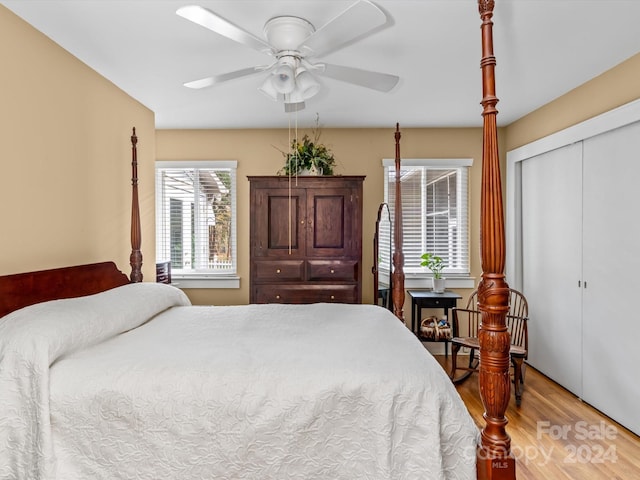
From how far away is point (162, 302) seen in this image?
103 inches

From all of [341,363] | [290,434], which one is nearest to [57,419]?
[290,434]

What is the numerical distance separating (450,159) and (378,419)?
367 cm

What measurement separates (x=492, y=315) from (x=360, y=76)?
1.54m

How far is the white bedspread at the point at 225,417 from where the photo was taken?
150 centimetres

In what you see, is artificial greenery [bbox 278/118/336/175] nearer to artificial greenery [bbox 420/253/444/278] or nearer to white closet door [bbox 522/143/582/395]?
artificial greenery [bbox 420/253/444/278]

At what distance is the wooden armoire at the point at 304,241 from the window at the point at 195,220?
992mm

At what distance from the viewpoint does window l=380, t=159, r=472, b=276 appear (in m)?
4.63

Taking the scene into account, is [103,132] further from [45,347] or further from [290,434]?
[290,434]

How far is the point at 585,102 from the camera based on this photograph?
3289mm

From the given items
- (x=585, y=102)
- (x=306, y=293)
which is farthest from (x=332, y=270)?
(x=585, y=102)

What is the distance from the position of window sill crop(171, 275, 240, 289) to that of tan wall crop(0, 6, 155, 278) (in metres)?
1.13

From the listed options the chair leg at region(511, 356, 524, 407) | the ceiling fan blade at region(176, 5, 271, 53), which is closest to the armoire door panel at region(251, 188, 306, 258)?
the ceiling fan blade at region(176, 5, 271, 53)

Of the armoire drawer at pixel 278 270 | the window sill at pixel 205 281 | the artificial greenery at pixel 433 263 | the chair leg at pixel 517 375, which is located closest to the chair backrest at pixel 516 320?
the chair leg at pixel 517 375

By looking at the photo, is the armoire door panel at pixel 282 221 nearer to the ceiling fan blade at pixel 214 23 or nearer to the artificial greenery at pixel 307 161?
the artificial greenery at pixel 307 161
